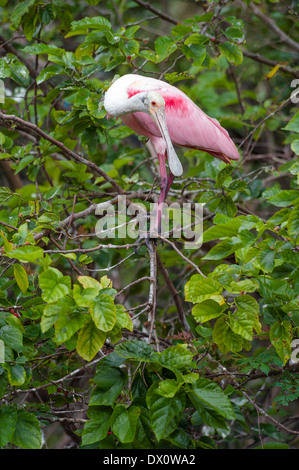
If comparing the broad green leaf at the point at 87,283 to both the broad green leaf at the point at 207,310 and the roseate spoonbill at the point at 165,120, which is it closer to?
the broad green leaf at the point at 207,310

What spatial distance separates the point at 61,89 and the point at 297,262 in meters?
1.72

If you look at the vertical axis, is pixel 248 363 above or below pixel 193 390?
below

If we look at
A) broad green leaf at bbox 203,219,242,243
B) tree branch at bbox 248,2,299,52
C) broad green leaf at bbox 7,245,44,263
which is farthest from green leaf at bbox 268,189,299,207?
tree branch at bbox 248,2,299,52

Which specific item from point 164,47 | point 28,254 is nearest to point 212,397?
point 28,254

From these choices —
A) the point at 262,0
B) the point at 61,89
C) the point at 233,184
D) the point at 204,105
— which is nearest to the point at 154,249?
A: the point at 233,184

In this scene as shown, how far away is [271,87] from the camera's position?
21.6 feet

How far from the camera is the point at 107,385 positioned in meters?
2.12

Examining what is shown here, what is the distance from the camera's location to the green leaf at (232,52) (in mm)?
3504

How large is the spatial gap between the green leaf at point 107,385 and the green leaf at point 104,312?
262mm

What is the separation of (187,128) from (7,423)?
236 cm

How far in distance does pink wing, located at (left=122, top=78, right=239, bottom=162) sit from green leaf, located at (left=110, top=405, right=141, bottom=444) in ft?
6.89

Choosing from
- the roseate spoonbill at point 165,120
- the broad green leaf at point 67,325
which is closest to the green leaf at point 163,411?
the broad green leaf at point 67,325

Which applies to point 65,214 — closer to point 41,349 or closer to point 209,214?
point 209,214

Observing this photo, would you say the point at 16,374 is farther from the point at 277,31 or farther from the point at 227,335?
the point at 277,31
